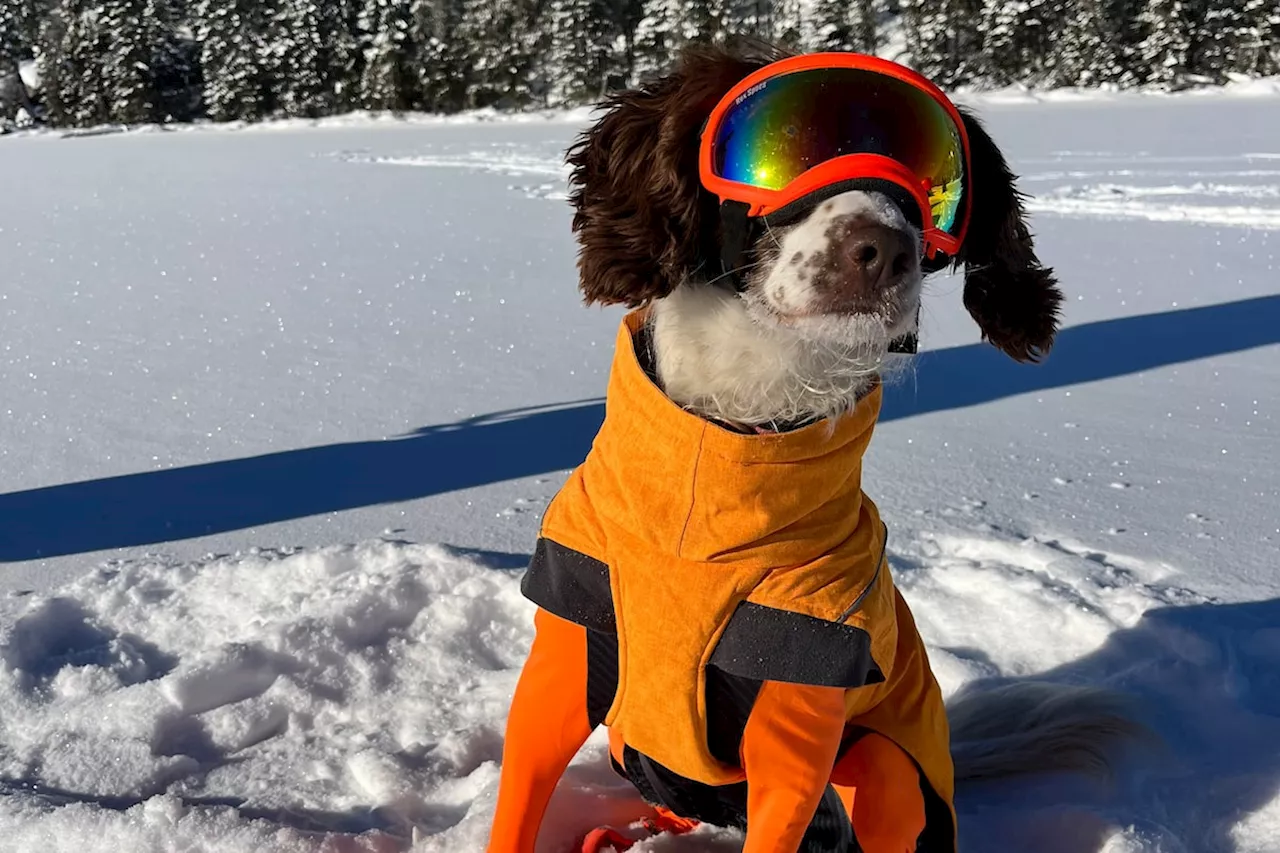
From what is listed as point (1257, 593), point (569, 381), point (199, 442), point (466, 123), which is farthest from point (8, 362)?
point (466, 123)

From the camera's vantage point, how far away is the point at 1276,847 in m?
1.73

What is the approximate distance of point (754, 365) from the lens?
1.44 meters

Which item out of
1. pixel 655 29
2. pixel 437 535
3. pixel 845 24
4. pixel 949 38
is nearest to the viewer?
pixel 437 535

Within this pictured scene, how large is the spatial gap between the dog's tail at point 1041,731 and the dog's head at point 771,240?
72 centimetres

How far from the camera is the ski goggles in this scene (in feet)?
4.46

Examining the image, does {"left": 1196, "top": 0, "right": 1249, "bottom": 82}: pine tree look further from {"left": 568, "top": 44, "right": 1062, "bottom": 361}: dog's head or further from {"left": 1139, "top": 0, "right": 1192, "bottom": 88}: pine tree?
{"left": 568, "top": 44, "right": 1062, "bottom": 361}: dog's head

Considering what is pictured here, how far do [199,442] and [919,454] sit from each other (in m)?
2.54

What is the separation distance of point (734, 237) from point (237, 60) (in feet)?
124

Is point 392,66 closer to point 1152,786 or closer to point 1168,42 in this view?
point 1168,42

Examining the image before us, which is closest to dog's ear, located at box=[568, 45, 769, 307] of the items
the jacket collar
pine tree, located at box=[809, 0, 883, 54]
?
the jacket collar

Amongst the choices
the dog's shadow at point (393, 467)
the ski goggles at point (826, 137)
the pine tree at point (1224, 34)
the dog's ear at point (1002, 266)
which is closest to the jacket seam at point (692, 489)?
the ski goggles at point (826, 137)

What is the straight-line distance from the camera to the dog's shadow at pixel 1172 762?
175cm

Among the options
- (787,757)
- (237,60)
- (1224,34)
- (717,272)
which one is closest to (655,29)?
(237,60)

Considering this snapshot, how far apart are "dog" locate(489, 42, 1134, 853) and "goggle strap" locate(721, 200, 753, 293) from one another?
2 centimetres
